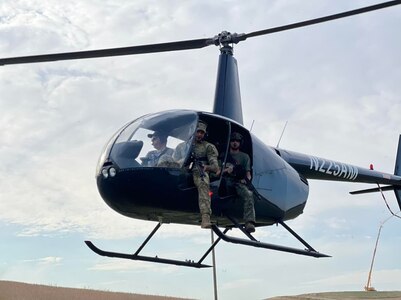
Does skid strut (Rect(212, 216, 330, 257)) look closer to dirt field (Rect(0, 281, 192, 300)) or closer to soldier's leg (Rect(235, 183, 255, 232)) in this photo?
soldier's leg (Rect(235, 183, 255, 232))

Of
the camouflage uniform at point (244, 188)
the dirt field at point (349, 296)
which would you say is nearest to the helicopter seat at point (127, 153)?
the camouflage uniform at point (244, 188)

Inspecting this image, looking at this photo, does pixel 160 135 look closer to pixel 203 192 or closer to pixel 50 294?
pixel 203 192

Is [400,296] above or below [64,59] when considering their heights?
below

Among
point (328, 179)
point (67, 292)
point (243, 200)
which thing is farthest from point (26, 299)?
point (243, 200)

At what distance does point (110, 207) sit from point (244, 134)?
295 cm

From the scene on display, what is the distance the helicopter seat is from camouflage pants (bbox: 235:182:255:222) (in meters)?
2.18

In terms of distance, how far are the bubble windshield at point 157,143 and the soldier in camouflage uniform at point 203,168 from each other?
0.24 m

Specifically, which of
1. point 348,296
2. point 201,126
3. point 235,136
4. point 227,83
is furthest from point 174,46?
point 348,296

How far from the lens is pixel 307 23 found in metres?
12.9

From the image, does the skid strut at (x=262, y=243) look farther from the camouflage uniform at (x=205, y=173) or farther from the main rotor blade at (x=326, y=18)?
the main rotor blade at (x=326, y=18)

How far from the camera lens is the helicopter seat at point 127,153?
10031 mm

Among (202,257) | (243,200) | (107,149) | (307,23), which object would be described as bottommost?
(202,257)

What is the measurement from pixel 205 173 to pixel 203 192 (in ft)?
1.12

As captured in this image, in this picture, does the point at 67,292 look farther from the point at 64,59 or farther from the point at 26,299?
the point at 64,59
